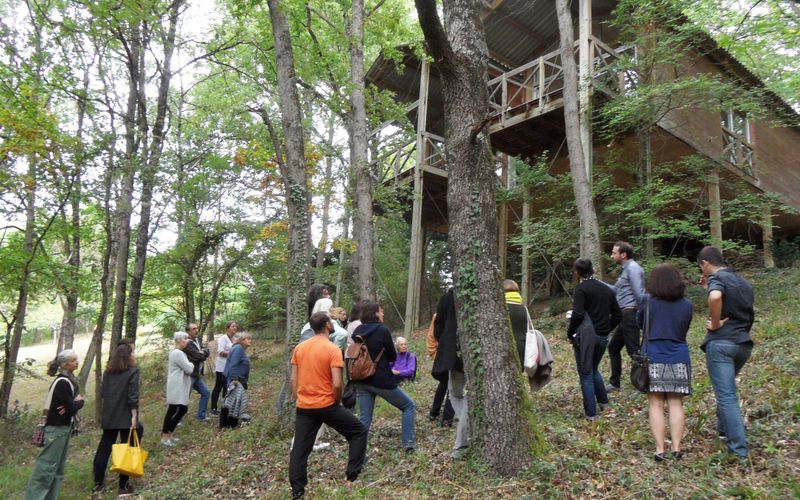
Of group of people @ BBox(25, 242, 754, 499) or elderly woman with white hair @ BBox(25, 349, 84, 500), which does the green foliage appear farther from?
elderly woman with white hair @ BBox(25, 349, 84, 500)

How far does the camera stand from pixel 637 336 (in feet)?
18.8

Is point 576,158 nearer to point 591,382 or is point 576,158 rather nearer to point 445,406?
point 591,382

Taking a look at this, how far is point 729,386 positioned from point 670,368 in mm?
445

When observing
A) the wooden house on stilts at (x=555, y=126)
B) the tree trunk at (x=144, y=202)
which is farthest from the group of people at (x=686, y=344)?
the tree trunk at (x=144, y=202)

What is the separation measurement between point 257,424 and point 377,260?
12.7m

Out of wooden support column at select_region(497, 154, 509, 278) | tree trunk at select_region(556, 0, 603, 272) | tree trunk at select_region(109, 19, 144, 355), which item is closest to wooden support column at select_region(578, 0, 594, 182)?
tree trunk at select_region(556, 0, 603, 272)

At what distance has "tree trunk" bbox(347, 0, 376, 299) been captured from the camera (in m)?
10.1

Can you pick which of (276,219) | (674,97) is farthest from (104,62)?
(674,97)

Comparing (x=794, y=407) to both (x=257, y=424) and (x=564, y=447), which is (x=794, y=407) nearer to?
(x=564, y=447)

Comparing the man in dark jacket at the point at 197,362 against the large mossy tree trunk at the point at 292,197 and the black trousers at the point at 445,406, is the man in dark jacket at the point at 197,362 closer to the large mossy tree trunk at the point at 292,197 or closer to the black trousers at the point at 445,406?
the large mossy tree trunk at the point at 292,197

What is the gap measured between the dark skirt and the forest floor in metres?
0.61

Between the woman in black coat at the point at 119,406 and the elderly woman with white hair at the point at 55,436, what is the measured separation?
37 cm

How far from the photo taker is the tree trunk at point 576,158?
10.5 m

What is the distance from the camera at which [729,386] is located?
404cm
